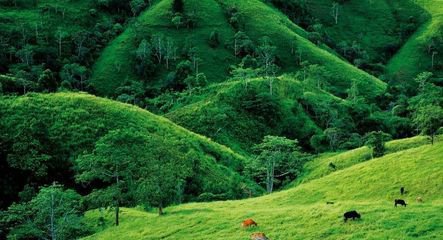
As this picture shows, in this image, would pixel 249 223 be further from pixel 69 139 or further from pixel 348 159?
pixel 348 159

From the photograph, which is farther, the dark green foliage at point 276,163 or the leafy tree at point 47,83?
the leafy tree at point 47,83

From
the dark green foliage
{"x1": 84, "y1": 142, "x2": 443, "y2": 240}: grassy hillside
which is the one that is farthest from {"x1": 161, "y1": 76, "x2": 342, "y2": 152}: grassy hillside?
{"x1": 84, "y1": 142, "x2": 443, "y2": 240}: grassy hillside

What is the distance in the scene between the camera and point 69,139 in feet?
329

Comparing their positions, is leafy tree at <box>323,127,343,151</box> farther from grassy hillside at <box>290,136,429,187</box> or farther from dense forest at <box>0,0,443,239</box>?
grassy hillside at <box>290,136,429,187</box>

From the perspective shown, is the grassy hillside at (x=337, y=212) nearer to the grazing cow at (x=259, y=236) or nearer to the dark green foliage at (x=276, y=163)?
the grazing cow at (x=259, y=236)

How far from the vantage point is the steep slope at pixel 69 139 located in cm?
9300

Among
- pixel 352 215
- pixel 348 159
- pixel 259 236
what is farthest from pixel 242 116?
pixel 259 236

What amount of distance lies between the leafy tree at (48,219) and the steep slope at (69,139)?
19.6 metres

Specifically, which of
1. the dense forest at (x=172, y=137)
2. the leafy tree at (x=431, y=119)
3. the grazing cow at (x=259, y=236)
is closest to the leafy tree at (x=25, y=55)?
the dense forest at (x=172, y=137)

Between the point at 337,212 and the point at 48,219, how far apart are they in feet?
134

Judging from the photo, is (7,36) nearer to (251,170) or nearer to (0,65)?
(0,65)

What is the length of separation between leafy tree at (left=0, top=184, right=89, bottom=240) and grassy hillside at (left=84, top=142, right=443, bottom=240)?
16.8 ft

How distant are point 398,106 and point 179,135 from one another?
9389 centimetres

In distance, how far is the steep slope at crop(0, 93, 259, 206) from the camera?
93.0 metres
